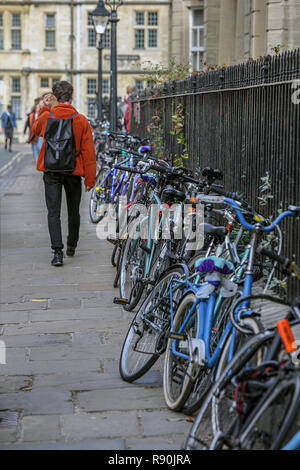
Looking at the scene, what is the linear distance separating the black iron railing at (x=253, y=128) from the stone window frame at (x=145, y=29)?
1782 inches

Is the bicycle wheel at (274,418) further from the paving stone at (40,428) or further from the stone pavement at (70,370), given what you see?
the paving stone at (40,428)

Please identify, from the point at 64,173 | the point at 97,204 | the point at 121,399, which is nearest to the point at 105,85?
the point at 97,204

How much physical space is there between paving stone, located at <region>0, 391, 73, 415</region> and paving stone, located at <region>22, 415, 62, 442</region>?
114mm

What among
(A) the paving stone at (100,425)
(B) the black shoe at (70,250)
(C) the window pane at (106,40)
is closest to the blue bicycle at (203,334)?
(A) the paving stone at (100,425)

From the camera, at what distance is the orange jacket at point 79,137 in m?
9.62

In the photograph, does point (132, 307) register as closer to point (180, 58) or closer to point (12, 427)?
point (12, 427)

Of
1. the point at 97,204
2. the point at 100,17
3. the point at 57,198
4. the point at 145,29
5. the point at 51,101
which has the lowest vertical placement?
the point at 97,204

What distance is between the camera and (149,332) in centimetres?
562

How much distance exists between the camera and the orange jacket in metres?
9.62

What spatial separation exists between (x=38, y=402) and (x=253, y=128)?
3.31 metres

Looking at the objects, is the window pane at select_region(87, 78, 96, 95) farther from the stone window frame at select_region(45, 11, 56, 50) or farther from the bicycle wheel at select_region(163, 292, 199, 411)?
the bicycle wheel at select_region(163, 292, 199, 411)

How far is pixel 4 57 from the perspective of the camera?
187 feet

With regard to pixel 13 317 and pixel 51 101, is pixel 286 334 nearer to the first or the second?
pixel 13 317

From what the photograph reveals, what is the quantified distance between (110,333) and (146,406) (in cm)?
175
